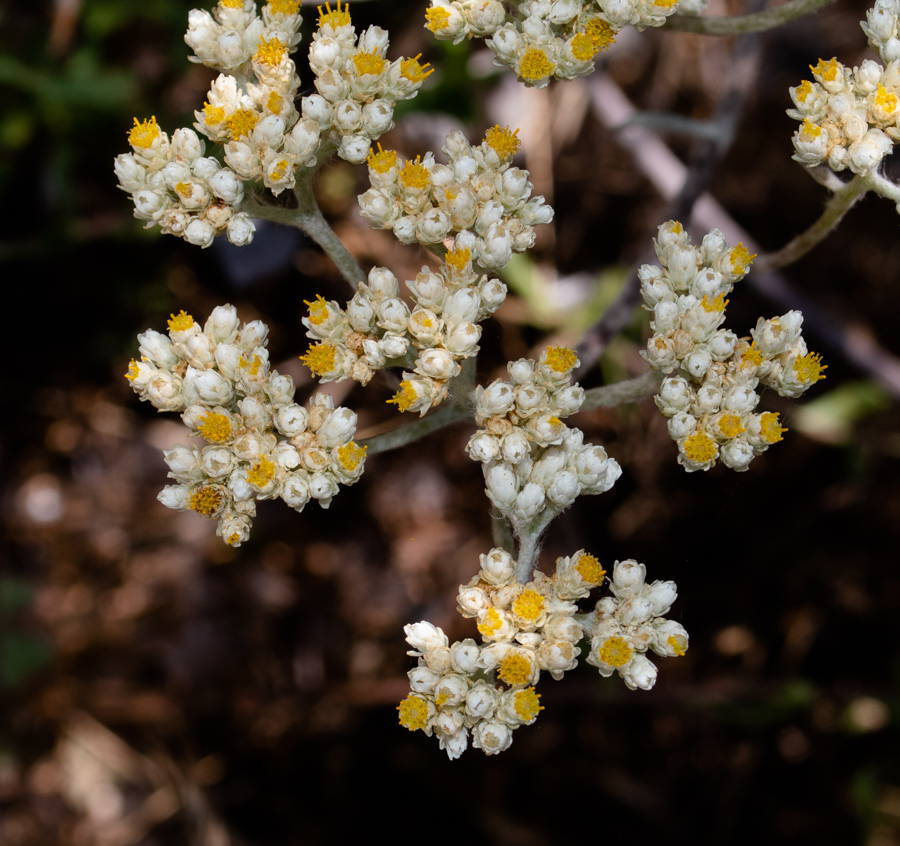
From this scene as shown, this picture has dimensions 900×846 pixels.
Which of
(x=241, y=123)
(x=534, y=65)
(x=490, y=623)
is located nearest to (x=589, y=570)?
(x=490, y=623)

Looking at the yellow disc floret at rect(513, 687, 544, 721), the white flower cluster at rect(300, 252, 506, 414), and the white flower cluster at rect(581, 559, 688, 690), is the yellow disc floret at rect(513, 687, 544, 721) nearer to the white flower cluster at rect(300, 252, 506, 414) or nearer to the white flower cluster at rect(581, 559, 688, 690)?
the white flower cluster at rect(581, 559, 688, 690)

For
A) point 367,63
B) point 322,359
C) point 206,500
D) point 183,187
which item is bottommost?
point 206,500

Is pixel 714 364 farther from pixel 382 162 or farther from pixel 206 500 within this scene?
pixel 206 500

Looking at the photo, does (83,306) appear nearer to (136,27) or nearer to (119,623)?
(136,27)

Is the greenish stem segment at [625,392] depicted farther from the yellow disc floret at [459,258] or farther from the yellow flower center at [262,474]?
the yellow flower center at [262,474]

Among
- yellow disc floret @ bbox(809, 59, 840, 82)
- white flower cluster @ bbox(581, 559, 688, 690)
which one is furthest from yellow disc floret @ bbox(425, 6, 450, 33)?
white flower cluster @ bbox(581, 559, 688, 690)

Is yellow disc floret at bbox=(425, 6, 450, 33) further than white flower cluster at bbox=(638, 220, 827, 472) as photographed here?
Yes
